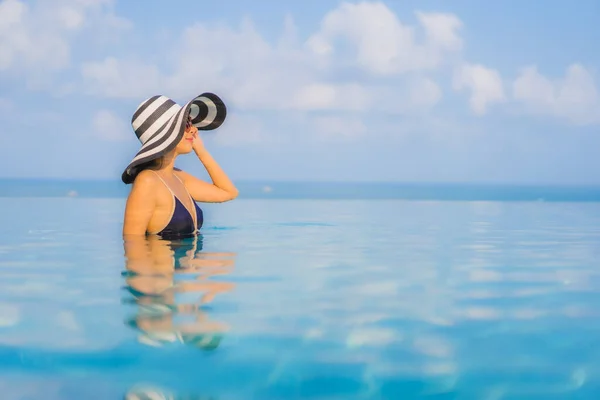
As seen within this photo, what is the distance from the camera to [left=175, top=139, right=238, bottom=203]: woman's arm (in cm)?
812

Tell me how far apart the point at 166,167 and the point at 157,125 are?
18.0 inches

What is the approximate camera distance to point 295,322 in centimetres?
448

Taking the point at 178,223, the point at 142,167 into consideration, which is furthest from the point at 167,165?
the point at 178,223

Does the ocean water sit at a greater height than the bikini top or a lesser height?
lesser

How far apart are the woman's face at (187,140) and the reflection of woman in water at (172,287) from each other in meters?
0.91

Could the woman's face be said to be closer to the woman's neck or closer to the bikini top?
the woman's neck

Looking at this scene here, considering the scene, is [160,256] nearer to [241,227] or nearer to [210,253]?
[210,253]

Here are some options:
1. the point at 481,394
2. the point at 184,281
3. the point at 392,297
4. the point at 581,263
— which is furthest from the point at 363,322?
the point at 581,263

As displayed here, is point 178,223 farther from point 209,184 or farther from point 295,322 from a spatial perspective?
point 295,322

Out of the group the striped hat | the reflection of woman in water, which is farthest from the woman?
the reflection of woman in water

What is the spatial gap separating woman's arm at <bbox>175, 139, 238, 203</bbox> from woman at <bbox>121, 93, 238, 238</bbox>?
1 cm

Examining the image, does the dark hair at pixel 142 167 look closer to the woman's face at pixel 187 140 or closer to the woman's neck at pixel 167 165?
the woman's neck at pixel 167 165

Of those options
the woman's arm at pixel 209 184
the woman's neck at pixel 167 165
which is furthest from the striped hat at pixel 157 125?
the woman's arm at pixel 209 184

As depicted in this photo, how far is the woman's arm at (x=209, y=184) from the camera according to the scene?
26.6ft
